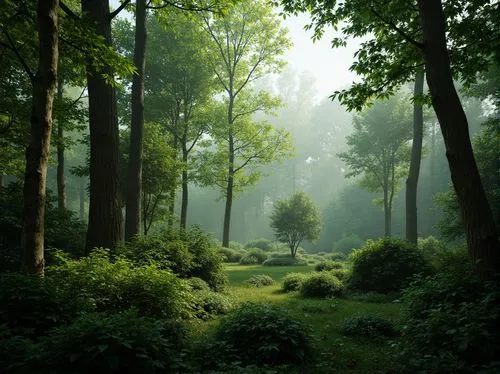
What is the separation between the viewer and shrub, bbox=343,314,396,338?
6066 mm

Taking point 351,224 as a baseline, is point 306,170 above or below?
above

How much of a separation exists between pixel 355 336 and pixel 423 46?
15.8 feet

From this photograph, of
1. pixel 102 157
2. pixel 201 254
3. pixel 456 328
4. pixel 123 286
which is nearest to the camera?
pixel 456 328

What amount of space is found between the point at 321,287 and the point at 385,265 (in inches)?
79.6

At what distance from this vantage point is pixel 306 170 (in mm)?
75625

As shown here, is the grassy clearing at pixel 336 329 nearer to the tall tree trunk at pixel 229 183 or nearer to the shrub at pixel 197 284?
the shrub at pixel 197 284

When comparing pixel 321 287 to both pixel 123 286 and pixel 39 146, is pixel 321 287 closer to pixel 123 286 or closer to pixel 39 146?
pixel 123 286

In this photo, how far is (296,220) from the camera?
997 inches

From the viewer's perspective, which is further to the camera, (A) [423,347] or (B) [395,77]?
(B) [395,77]

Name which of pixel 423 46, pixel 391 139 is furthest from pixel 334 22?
pixel 391 139

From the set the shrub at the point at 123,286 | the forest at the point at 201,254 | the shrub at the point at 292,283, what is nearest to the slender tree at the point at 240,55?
the forest at the point at 201,254

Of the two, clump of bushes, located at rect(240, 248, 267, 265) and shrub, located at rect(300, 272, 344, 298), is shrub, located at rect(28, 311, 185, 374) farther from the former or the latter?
clump of bushes, located at rect(240, 248, 267, 265)

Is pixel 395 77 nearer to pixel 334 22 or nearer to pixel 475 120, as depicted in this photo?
pixel 334 22

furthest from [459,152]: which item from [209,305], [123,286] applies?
[123,286]
